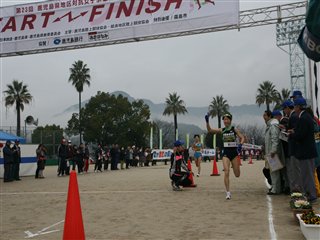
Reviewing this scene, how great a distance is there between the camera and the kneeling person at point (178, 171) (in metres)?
11.2

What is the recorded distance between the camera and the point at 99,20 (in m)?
16.4

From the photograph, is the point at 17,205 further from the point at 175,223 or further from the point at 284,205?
the point at 284,205

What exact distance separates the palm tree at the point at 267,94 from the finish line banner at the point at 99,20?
206ft

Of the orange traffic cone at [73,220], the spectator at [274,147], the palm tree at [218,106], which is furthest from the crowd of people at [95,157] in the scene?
the palm tree at [218,106]

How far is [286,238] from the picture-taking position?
496 centimetres

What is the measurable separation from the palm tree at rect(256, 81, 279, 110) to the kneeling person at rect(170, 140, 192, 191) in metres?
66.6

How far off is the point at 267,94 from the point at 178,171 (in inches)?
2672

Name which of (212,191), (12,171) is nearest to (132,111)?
(12,171)

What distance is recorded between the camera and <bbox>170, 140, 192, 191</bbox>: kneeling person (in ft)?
36.7

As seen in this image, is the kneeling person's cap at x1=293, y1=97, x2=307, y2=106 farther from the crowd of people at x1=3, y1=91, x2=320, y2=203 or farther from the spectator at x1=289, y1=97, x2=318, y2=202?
the spectator at x1=289, y1=97, x2=318, y2=202

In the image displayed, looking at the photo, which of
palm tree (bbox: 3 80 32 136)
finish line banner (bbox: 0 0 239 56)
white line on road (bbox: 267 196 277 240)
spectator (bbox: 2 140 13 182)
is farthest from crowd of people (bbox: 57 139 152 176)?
palm tree (bbox: 3 80 32 136)

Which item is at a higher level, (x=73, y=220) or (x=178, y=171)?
(x=178, y=171)

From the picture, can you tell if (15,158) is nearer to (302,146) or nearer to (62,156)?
(62,156)

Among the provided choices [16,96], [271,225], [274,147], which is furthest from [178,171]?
[16,96]
